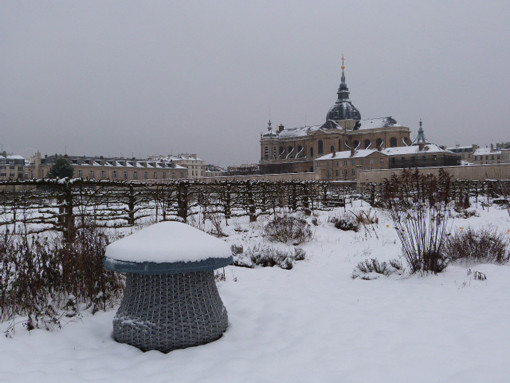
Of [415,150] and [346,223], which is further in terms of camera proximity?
[415,150]

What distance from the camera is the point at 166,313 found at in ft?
12.8

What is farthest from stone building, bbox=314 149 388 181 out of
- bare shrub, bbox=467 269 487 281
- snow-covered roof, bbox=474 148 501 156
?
snow-covered roof, bbox=474 148 501 156

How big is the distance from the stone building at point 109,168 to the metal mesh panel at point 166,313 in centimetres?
7408

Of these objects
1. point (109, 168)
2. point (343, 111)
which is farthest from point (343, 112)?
point (109, 168)

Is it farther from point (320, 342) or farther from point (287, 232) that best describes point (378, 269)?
point (287, 232)

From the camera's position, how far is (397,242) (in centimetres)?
963

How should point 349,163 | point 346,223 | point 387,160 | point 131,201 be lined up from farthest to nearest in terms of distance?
point 349,163 < point 387,160 < point 131,201 < point 346,223

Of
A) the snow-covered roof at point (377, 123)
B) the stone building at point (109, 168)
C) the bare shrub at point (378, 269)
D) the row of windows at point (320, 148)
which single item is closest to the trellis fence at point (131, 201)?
the bare shrub at point (378, 269)

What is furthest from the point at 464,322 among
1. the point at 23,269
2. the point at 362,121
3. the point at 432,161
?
the point at 362,121

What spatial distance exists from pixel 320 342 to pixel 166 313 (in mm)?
1597

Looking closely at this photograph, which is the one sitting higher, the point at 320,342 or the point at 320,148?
the point at 320,148

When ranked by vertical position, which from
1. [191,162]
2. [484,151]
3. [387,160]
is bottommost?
[387,160]

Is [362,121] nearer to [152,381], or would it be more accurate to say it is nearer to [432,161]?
[432,161]

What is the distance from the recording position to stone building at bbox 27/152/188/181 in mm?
76375
